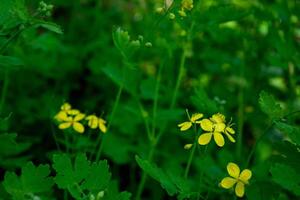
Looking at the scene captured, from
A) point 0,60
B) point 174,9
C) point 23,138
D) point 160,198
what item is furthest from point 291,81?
point 0,60

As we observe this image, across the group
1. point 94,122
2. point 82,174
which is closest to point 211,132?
point 82,174

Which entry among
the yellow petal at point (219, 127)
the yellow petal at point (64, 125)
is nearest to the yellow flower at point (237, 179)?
the yellow petal at point (219, 127)

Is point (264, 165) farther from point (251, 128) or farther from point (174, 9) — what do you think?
point (251, 128)

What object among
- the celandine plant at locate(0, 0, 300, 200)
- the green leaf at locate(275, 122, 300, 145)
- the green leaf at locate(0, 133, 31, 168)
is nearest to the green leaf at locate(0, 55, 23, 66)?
the celandine plant at locate(0, 0, 300, 200)

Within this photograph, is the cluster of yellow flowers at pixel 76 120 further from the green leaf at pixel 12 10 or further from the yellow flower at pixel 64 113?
the green leaf at pixel 12 10

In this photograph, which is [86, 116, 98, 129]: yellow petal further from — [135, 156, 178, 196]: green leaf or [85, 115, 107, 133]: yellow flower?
[135, 156, 178, 196]: green leaf

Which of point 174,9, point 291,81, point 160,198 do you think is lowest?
point 160,198

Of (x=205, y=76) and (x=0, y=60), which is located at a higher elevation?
(x=0, y=60)
